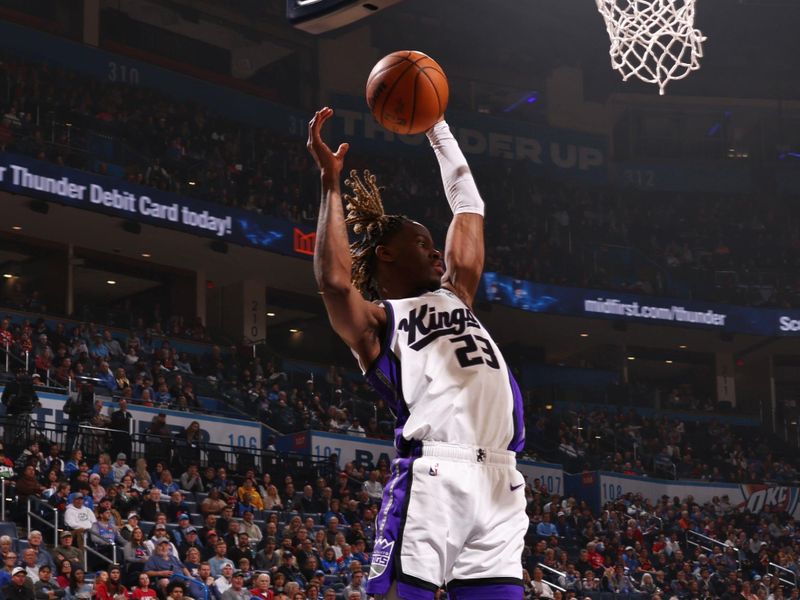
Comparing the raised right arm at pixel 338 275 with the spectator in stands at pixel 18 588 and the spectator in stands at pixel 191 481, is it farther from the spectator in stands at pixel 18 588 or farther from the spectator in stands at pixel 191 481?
the spectator in stands at pixel 191 481

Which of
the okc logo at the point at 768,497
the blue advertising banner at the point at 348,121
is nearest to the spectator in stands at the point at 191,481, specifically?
the blue advertising banner at the point at 348,121

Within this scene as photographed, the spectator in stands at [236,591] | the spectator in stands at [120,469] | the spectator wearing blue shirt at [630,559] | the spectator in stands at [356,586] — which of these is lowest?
the spectator wearing blue shirt at [630,559]

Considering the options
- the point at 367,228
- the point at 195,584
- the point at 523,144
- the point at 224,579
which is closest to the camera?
the point at 367,228

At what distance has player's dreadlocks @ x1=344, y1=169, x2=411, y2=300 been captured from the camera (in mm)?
4023

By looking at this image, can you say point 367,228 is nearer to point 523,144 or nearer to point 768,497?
point 768,497

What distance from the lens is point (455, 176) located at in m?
4.29

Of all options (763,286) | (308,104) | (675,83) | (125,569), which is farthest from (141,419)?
(675,83)

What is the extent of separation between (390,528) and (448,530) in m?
0.17

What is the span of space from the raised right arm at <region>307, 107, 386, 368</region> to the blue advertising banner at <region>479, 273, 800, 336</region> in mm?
23118

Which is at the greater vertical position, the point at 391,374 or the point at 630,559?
the point at 391,374

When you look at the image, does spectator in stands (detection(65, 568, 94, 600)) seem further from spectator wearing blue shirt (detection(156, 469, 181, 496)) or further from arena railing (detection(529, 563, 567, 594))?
arena railing (detection(529, 563, 567, 594))

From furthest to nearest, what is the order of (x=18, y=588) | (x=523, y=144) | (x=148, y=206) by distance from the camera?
(x=523, y=144) < (x=148, y=206) < (x=18, y=588)

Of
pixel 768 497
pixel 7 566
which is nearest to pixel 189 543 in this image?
pixel 7 566

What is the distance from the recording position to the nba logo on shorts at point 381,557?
11.5 ft
